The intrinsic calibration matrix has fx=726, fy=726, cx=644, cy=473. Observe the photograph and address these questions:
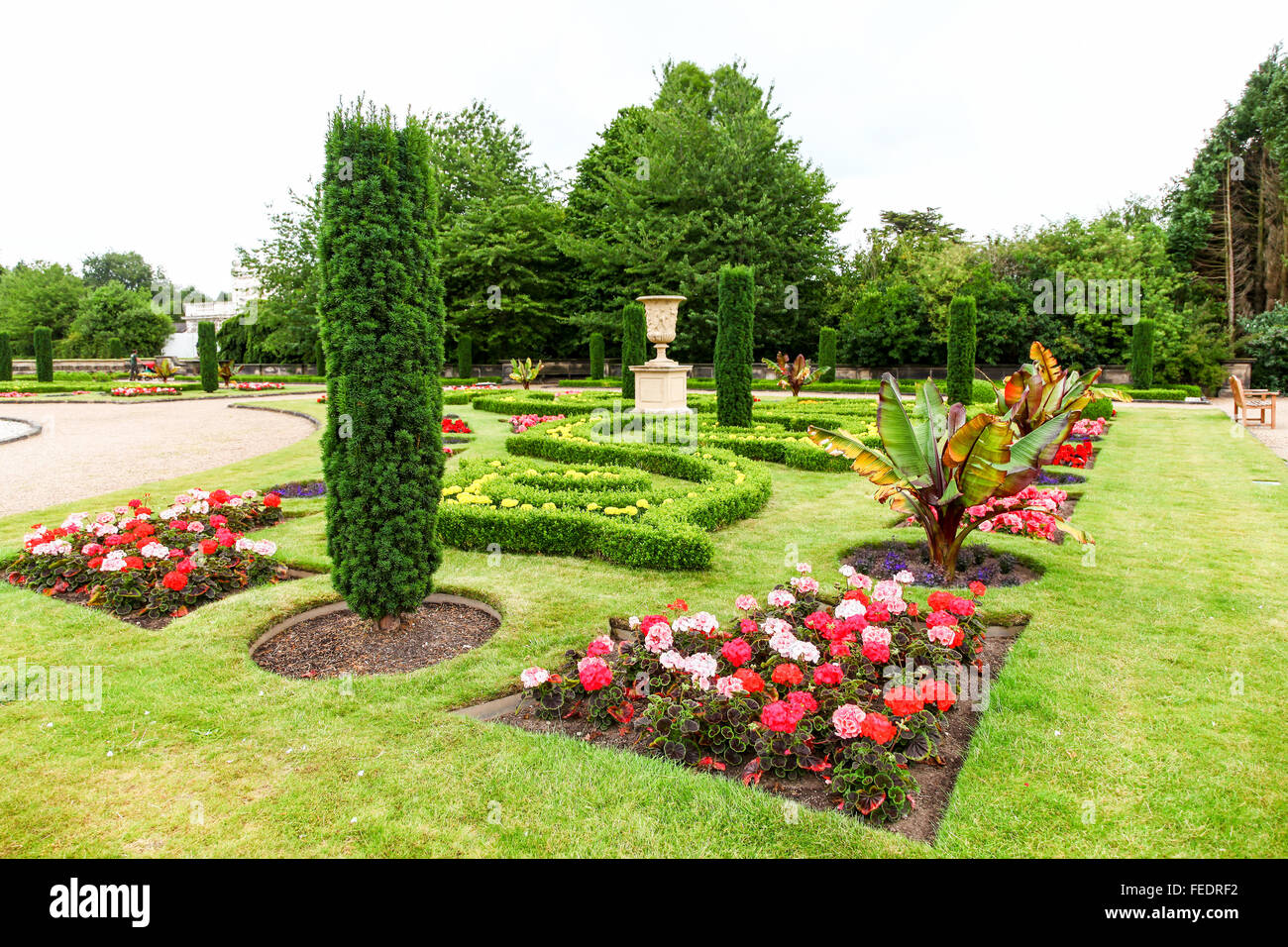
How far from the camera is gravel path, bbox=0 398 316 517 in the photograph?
9289 millimetres

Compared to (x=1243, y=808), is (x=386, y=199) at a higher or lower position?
higher

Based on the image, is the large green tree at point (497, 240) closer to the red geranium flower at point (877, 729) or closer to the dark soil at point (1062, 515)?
the dark soil at point (1062, 515)

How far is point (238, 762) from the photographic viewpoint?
9.98 feet

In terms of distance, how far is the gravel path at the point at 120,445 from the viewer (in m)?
9.29

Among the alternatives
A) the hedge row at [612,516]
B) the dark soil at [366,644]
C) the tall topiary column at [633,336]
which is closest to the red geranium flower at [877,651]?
the hedge row at [612,516]

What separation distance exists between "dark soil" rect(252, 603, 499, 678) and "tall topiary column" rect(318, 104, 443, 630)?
21 centimetres

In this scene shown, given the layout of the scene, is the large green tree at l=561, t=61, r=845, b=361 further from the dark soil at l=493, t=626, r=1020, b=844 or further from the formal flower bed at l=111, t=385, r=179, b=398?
the dark soil at l=493, t=626, r=1020, b=844

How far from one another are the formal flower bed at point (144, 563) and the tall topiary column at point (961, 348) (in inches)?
621

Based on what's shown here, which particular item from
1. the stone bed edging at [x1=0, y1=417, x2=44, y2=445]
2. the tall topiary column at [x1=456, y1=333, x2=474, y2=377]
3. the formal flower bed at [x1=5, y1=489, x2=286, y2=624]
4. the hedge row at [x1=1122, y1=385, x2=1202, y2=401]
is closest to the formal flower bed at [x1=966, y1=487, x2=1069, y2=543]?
the formal flower bed at [x1=5, y1=489, x2=286, y2=624]

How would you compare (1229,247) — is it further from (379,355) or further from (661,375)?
(379,355)

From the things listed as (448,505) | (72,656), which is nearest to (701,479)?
(448,505)

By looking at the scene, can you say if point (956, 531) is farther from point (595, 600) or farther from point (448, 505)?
point (448, 505)

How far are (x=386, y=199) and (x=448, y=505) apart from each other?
3.28 m
